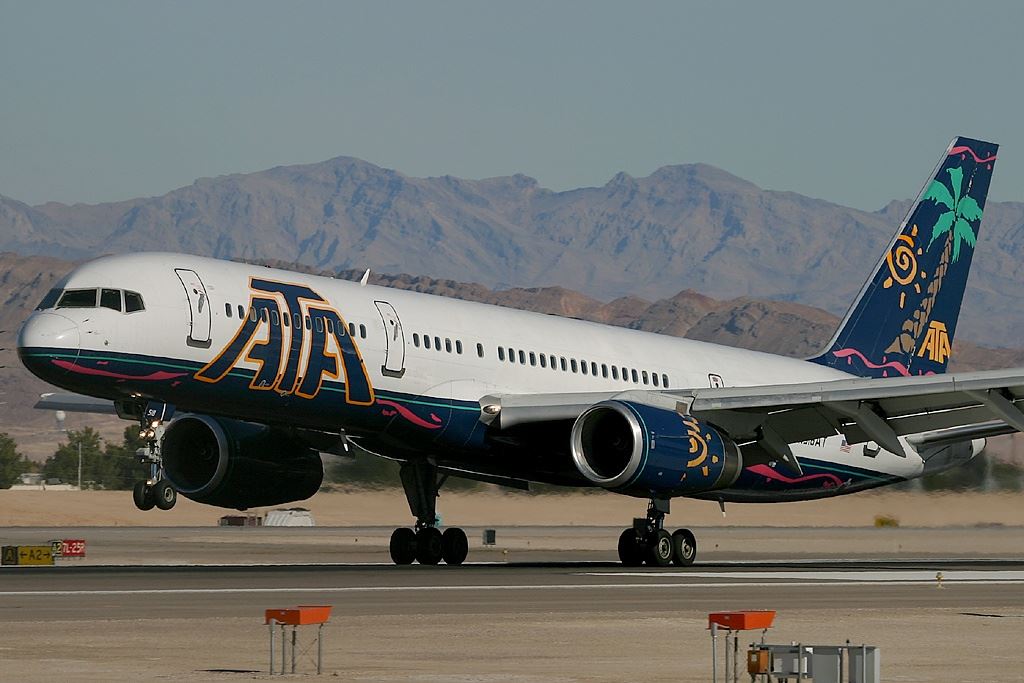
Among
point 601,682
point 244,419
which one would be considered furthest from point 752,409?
point 601,682

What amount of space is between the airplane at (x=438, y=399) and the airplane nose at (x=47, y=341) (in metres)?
0.04

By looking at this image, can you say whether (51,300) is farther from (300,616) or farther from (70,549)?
(70,549)

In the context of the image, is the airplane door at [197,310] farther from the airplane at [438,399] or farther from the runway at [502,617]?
the runway at [502,617]

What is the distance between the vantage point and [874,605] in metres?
26.8

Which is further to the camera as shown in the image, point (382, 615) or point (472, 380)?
point (472, 380)

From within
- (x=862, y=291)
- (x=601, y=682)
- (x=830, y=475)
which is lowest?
(x=601, y=682)

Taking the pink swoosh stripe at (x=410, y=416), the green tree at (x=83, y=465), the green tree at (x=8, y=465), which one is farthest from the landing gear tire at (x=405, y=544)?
the green tree at (x=83, y=465)

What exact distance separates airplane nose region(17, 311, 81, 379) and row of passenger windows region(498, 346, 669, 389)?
9.99 metres

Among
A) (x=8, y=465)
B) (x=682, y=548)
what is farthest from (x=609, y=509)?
(x=8, y=465)

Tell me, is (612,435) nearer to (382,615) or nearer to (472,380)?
(472,380)

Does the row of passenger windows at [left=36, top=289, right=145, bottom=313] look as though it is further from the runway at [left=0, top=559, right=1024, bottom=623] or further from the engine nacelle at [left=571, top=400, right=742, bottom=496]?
the engine nacelle at [left=571, top=400, right=742, bottom=496]

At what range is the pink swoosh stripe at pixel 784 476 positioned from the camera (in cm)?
4097

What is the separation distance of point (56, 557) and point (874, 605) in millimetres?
30111

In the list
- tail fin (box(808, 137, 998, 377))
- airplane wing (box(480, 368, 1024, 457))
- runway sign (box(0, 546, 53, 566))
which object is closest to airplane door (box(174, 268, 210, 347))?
airplane wing (box(480, 368, 1024, 457))
